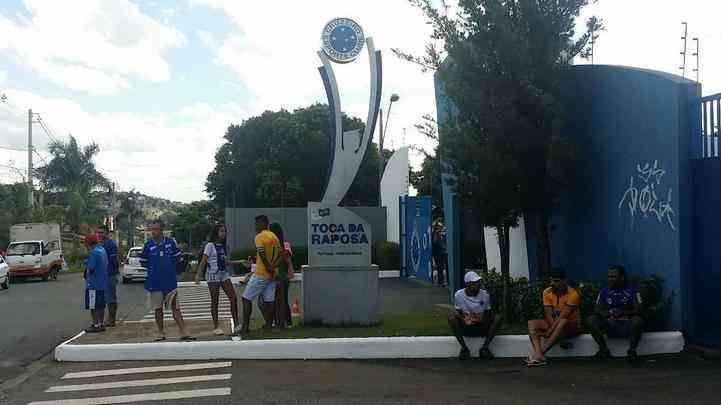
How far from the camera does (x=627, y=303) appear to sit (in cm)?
922

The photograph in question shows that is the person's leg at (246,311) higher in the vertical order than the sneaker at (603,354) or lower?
higher

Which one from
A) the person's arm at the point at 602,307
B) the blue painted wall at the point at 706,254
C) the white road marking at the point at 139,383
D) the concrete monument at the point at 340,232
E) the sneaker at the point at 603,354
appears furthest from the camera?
the concrete monument at the point at 340,232

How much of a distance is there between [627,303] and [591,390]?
203 centimetres

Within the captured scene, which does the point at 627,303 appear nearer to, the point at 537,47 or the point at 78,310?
the point at 537,47

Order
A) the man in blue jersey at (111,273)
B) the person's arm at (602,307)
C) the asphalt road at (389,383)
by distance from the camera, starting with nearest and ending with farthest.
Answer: the asphalt road at (389,383) < the person's arm at (602,307) < the man in blue jersey at (111,273)

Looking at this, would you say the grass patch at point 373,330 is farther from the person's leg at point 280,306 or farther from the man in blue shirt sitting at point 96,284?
the man in blue shirt sitting at point 96,284

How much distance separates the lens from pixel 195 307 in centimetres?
1688

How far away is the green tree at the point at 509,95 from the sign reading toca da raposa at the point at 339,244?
1.73 meters

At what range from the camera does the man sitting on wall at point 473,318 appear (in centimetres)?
935

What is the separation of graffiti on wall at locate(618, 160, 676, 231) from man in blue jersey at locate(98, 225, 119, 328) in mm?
7866

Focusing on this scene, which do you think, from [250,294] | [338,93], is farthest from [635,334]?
[338,93]

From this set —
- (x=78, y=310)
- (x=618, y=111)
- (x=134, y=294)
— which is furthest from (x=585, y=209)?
(x=134, y=294)

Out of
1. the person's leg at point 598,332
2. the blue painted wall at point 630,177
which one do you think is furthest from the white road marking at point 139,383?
the blue painted wall at point 630,177

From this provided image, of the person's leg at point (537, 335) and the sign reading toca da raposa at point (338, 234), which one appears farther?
the sign reading toca da raposa at point (338, 234)
